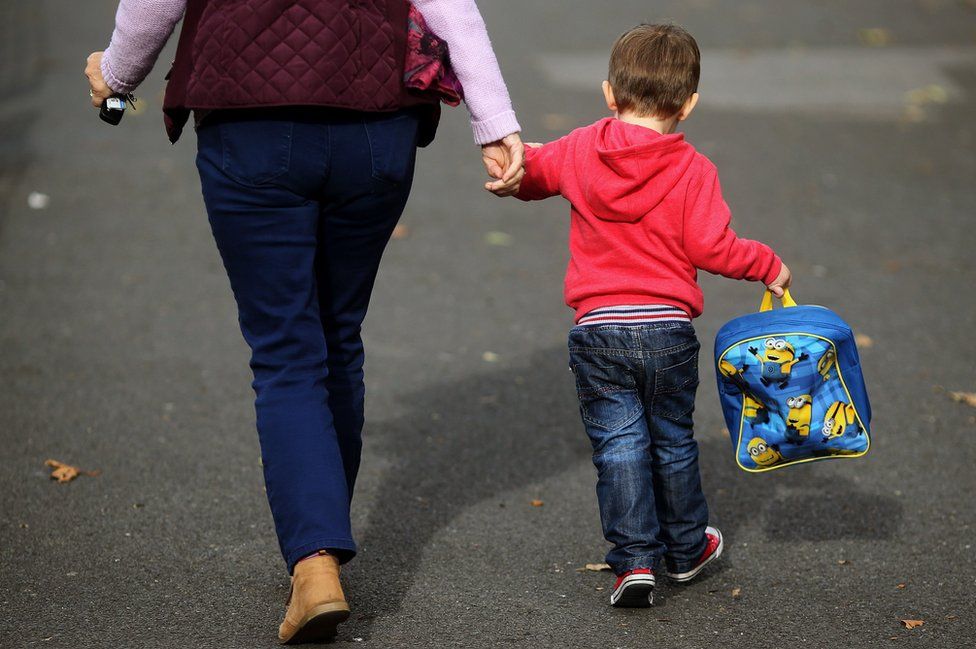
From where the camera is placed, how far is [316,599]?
2910 mm

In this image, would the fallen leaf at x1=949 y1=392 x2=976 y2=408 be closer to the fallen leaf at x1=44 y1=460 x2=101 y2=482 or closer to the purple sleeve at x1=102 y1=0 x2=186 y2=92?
the fallen leaf at x1=44 y1=460 x2=101 y2=482

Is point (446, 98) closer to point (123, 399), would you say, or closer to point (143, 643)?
point (143, 643)

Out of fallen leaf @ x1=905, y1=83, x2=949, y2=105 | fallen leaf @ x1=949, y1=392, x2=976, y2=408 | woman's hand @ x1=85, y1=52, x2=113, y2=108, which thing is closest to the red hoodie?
woman's hand @ x1=85, y1=52, x2=113, y2=108

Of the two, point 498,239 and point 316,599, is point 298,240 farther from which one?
point 498,239

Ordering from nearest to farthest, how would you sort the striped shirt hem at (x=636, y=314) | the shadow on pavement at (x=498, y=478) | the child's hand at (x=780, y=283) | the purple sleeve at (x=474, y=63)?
1. the purple sleeve at (x=474, y=63)
2. the striped shirt hem at (x=636, y=314)
3. the child's hand at (x=780, y=283)
4. the shadow on pavement at (x=498, y=478)

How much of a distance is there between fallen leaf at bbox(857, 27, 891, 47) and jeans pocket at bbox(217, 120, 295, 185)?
34.9 ft

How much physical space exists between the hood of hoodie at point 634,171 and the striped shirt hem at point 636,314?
0.76 ft

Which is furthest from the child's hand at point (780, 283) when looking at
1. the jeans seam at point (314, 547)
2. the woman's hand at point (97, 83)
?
the woman's hand at point (97, 83)

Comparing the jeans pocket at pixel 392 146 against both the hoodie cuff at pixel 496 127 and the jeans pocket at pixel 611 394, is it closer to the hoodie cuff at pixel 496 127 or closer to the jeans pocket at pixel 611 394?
the hoodie cuff at pixel 496 127

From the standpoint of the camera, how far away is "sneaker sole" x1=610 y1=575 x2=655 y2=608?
10.9 ft

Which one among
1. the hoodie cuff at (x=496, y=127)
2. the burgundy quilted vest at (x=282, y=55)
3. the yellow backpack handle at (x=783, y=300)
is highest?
the burgundy quilted vest at (x=282, y=55)

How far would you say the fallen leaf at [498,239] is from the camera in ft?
24.2

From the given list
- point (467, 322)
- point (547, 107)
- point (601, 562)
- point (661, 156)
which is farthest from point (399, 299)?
point (547, 107)

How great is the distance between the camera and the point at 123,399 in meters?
5.13
